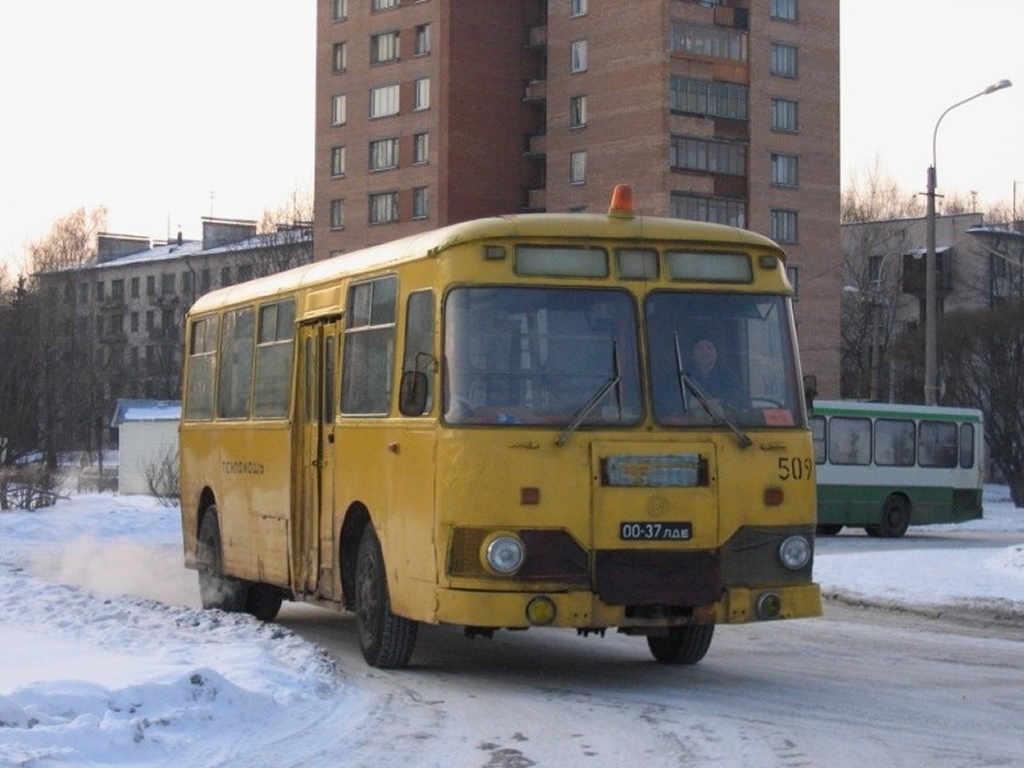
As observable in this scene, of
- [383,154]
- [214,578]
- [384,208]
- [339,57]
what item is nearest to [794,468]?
[214,578]

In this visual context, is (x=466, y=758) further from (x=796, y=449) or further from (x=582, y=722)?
(x=796, y=449)

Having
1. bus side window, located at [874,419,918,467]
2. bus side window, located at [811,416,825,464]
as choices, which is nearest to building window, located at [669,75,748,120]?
bus side window, located at [874,419,918,467]

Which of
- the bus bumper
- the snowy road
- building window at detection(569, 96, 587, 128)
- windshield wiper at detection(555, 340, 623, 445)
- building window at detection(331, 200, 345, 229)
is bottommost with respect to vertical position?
the snowy road

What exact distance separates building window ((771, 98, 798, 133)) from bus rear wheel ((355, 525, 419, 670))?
231 ft

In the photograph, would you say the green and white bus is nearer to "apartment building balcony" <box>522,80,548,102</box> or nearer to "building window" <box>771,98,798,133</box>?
"building window" <box>771,98,798,133</box>

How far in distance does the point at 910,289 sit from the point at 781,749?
292ft

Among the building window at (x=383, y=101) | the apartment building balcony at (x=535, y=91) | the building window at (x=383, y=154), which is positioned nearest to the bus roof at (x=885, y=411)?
the apartment building balcony at (x=535, y=91)

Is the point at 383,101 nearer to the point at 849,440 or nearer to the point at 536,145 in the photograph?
the point at 536,145

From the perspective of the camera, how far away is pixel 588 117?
8050cm

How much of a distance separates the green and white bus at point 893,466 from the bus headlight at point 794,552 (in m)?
27.5

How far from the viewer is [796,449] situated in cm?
1231

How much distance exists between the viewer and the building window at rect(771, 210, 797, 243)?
269 ft

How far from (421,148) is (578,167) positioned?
757 centimetres

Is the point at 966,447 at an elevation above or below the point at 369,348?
below
